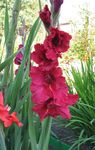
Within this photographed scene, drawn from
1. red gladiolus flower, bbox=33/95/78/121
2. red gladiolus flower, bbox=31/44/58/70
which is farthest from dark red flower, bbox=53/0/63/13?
red gladiolus flower, bbox=33/95/78/121

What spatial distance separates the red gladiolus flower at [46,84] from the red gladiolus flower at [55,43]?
2.1 inches

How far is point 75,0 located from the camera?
700 centimetres

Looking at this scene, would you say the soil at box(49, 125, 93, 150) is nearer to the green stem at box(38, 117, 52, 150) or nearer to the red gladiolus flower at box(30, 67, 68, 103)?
the green stem at box(38, 117, 52, 150)

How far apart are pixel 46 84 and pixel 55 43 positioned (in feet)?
0.37

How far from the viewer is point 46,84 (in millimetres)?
899

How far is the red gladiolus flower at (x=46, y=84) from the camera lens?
0.88 meters

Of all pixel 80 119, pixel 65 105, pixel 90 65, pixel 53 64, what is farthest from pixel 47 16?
pixel 90 65

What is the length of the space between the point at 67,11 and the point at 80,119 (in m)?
5.25

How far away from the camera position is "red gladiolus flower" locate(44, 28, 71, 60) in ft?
2.76

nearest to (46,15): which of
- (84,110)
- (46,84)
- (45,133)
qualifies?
(46,84)

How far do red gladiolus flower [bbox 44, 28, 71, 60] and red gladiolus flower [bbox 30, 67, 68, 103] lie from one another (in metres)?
0.05

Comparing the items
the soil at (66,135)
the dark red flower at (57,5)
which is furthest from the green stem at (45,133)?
the soil at (66,135)

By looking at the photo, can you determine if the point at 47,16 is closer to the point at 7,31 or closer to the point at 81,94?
the point at 7,31

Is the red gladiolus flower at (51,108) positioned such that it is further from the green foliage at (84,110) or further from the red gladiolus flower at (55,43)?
the green foliage at (84,110)
